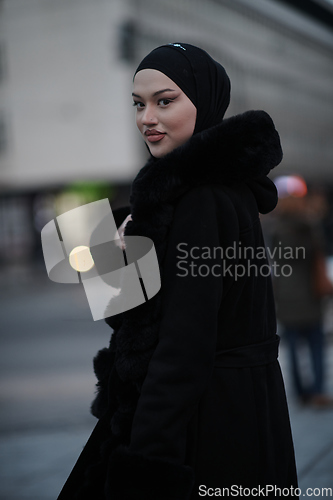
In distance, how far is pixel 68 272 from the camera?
2.12m

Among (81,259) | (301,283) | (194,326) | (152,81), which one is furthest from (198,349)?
(301,283)

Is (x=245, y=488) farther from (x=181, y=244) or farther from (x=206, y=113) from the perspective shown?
(x=206, y=113)

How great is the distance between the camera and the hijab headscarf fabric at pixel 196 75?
1844 millimetres

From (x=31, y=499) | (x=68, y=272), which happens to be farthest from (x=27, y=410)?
(x=68, y=272)

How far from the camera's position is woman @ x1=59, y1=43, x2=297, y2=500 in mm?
1661

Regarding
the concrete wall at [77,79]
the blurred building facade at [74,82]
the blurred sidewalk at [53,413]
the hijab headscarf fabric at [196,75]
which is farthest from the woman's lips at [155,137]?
the concrete wall at [77,79]

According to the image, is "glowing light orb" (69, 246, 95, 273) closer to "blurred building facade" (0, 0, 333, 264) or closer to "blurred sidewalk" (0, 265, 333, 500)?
"blurred sidewalk" (0, 265, 333, 500)

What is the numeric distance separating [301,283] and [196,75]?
4450 mm

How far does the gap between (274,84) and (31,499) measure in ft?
154

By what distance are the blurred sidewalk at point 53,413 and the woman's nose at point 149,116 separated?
2628mm

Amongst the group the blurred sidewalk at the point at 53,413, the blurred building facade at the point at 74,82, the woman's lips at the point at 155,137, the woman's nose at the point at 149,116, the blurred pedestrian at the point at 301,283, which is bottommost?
the blurred sidewalk at the point at 53,413

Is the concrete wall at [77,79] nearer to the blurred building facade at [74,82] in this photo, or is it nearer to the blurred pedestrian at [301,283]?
the blurred building facade at [74,82]

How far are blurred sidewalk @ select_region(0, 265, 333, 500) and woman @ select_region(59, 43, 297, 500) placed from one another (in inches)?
83.3

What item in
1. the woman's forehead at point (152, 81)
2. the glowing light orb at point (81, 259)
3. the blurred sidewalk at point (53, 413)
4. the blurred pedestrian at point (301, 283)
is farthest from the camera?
the blurred pedestrian at point (301, 283)
